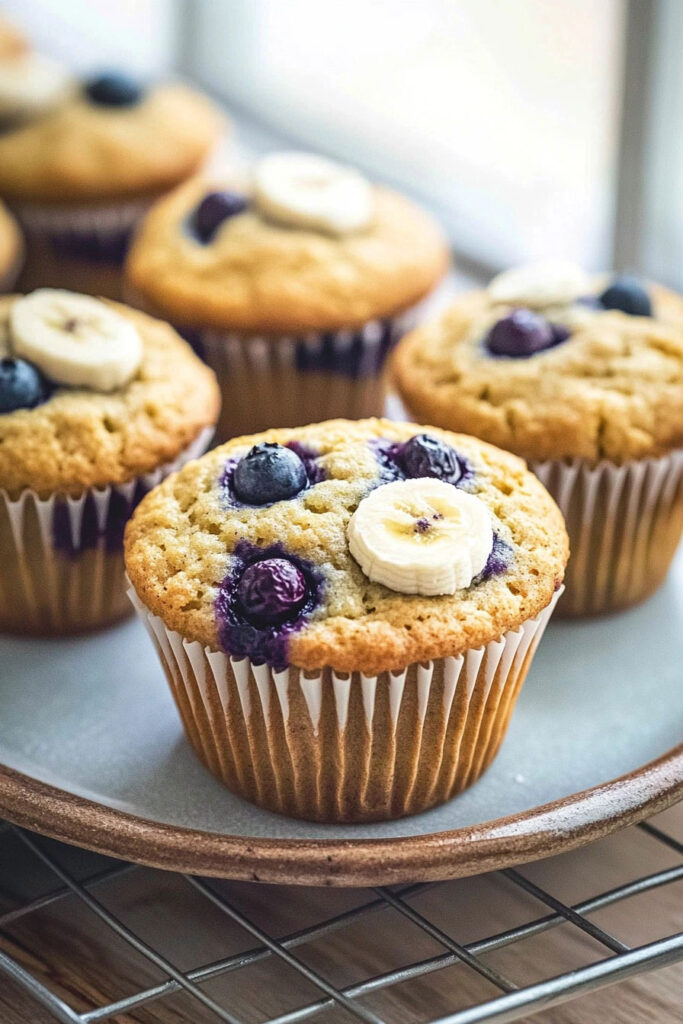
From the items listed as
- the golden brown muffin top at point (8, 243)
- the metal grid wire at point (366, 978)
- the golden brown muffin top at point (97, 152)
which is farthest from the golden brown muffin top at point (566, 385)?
the golden brown muffin top at point (97, 152)

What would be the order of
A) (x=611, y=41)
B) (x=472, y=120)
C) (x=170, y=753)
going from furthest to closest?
(x=472, y=120)
(x=611, y=41)
(x=170, y=753)

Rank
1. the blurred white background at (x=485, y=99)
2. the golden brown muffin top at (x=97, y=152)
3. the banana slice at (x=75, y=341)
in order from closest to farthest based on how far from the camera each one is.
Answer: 1. the banana slice at (x=75, y=341)
2. the blurred white background at (x=485, y=99)
3. the golden brown muffin top at (x=97, y=152)

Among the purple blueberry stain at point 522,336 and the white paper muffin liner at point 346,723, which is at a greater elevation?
the purple blueberry stain at point 522,336

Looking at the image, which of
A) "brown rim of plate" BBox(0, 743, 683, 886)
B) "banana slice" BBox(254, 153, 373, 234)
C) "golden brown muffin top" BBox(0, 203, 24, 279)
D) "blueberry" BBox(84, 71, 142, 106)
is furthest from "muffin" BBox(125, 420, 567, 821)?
"blueberry" BBox(84, 71, 142, 106)

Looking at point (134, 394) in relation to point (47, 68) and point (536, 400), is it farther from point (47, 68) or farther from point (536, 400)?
point (47, 68)

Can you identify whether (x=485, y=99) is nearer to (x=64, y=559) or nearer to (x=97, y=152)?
(x=97, y=152)

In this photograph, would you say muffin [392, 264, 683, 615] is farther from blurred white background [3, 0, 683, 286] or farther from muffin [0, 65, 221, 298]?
muffin [0, 65, 221, 298]

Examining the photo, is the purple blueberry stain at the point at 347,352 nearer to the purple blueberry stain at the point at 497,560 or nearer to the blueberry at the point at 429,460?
the blueberry at the point at 429,460

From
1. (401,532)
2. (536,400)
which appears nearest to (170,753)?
(401,532)
